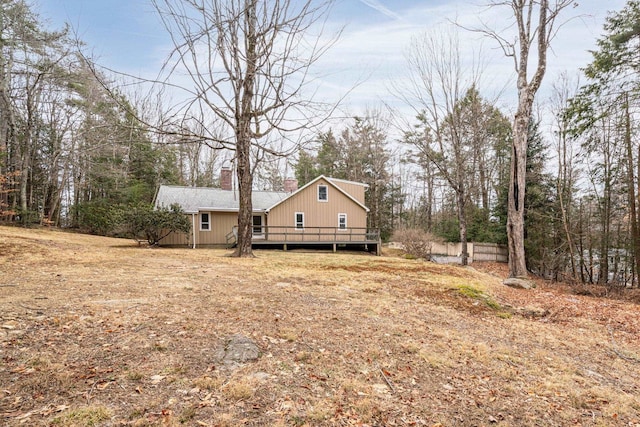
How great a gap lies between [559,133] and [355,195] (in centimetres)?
1236

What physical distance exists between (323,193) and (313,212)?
144 cm

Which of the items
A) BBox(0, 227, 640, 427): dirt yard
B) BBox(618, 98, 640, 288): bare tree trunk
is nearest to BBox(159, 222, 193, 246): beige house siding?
BBox(0, 227, 640, 427): dirt yard

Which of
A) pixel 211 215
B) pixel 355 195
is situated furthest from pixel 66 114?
pixel 355 195

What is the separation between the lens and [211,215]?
63.9ft

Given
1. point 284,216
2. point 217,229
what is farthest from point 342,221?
point 217,229

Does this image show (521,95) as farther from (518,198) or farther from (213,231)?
(213,231)

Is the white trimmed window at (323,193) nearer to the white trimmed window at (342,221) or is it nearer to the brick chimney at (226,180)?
the white trimmed window at (342,221)

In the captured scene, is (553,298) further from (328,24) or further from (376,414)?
(328,24)

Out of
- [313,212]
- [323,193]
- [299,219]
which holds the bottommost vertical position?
[299,219]

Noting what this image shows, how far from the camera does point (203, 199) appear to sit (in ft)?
66.0

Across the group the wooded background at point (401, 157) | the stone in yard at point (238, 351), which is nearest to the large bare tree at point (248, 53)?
the wooded background at point (401, 157)

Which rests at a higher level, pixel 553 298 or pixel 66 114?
pixel 66 114

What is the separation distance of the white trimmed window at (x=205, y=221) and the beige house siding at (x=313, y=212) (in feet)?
12.0

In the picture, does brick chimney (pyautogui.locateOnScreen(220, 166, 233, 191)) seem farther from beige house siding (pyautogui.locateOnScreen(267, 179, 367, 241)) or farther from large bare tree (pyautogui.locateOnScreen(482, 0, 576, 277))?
large bare tree (pyautogui.locateOnScreen(482, 0, 576, 277))
